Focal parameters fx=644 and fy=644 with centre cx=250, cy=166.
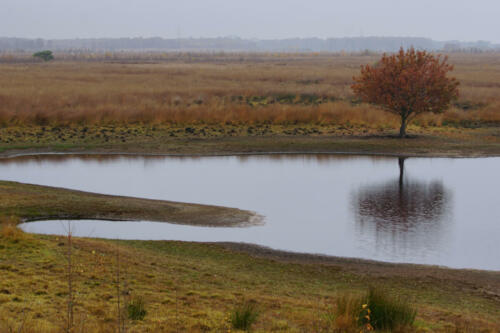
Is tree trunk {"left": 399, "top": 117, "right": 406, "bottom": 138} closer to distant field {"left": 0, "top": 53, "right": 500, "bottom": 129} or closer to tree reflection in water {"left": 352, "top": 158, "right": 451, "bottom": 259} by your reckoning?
distant field {"left": 0, "top": 53, "right": 500, "bottom": 129}

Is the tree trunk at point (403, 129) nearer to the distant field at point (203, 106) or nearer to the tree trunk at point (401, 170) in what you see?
the distant field at point (203, 106)

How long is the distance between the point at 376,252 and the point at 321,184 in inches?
378

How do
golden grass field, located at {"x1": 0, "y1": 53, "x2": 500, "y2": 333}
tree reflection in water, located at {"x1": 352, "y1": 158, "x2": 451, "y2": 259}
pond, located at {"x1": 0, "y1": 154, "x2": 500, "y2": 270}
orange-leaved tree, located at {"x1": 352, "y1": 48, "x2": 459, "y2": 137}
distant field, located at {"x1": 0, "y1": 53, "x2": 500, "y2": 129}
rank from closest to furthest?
golden grass field, located at {"x1": 0, "y1": 53, "x2": 500, "y2": 333}
tree reflection in water, located at {"x1": 352, "y1": 158, "x2": 451, "y2": 259}
pond, located at {"x1": 0, "y1": 154, "x2": 500, "y2": 270}
orange-leaved tree, located at {"x1": 352, "y1": 48, "x2": 459, "y2": 137}
distant field, located at {"x1": 0, "y1": 53, "x2": 500, "y2": 129}

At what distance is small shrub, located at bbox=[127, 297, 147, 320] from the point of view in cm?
906

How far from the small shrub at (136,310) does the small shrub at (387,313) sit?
318 cm

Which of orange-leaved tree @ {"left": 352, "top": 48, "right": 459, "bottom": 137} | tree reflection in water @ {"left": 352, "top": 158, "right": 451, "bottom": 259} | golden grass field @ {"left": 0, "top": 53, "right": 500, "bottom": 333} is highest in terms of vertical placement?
orange-leaved tree @ {"left": 352, "top": 48, "right": 459, "bottom": 137}

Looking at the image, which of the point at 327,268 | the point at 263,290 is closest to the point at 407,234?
the point at 327,268

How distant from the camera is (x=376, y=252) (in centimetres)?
1645

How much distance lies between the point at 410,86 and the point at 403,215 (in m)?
16.4

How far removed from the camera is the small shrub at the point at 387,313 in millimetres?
8797

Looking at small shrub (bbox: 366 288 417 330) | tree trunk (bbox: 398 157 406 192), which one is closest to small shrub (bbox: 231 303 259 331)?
small shrub (bbox: 366 288 417 330)

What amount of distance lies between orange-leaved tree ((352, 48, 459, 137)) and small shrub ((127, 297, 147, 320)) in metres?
28.1

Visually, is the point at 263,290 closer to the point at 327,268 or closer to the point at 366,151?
the point at 327,268

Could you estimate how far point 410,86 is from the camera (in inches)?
1388
